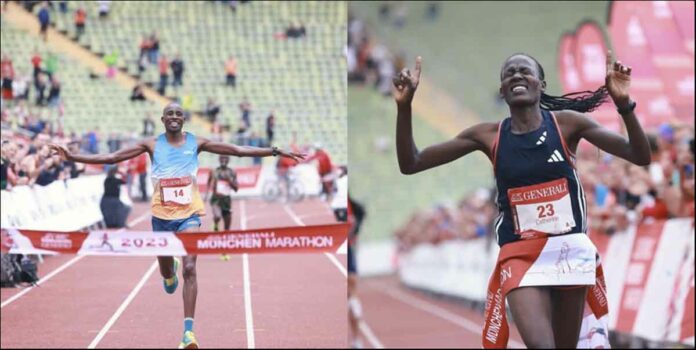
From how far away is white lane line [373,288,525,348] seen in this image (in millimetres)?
21587

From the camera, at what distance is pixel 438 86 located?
42125mm

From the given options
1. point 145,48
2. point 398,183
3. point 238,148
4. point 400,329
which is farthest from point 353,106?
point 238,148

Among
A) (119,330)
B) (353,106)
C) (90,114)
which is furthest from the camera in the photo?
(353,106)

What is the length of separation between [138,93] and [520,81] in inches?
186

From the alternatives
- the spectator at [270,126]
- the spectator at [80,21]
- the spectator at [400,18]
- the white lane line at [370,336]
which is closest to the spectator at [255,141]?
the spectator at [270,126]

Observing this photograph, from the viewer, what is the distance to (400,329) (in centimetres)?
→ 2288

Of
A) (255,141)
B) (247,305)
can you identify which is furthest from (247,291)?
(255,141)

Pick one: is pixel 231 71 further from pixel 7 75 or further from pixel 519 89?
pixel 519 89

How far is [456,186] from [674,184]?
3040cm

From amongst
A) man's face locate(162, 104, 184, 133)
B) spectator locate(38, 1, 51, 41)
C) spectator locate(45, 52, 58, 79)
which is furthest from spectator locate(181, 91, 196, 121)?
man's face locate(162, 104, 184, 133)

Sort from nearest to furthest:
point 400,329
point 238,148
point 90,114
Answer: point 238,148, point 90,114, point 400,329

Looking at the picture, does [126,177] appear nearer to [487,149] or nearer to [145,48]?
[145,48]

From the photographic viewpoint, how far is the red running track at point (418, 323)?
778 inches

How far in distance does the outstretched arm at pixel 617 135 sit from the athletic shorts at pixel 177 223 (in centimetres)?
225
